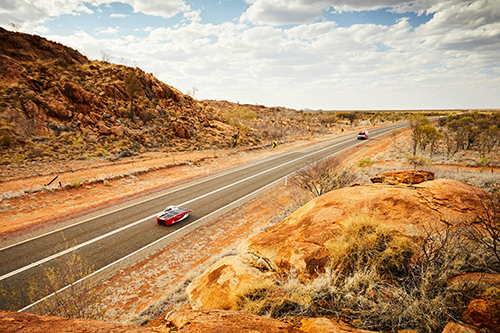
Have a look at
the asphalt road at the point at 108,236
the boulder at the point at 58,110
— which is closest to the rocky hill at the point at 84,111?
the boulder at the point at 58,110

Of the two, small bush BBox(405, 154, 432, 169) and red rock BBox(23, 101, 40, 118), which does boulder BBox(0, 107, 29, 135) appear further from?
small bush BBox(405, 154, 432, 169)

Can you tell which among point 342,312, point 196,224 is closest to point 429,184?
point 342,312

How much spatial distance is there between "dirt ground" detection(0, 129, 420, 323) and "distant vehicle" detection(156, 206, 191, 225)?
1.62 metres

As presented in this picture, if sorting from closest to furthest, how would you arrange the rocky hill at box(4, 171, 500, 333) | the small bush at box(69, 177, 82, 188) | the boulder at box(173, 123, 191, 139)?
the rocky hill at box(4, 171, 500, 333) → the small bush at box(69, 177, 82, 188) → the boulder at box(173, 123, 191, 139)

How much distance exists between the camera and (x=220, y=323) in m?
3.35

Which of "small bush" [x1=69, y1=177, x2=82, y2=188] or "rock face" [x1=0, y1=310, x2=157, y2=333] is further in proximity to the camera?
"small bush" [x1=69, y1=177, x2=82, y2=188]

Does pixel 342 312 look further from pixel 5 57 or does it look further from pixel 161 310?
pixel 5 57

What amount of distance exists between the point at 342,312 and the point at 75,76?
4436 cm

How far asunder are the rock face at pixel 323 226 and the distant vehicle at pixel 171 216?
6790 millimetres

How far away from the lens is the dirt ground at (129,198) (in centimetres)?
804

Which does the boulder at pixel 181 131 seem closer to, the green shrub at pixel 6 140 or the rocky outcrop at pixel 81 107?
the rocky outcrop at pixel 81 107

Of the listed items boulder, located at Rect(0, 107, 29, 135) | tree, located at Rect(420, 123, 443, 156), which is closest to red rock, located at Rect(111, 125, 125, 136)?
boulder, located at Rect(0, 107, 29, 135)

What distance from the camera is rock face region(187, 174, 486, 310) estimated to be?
5.21 metres

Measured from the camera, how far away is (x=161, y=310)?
21.7 feet
